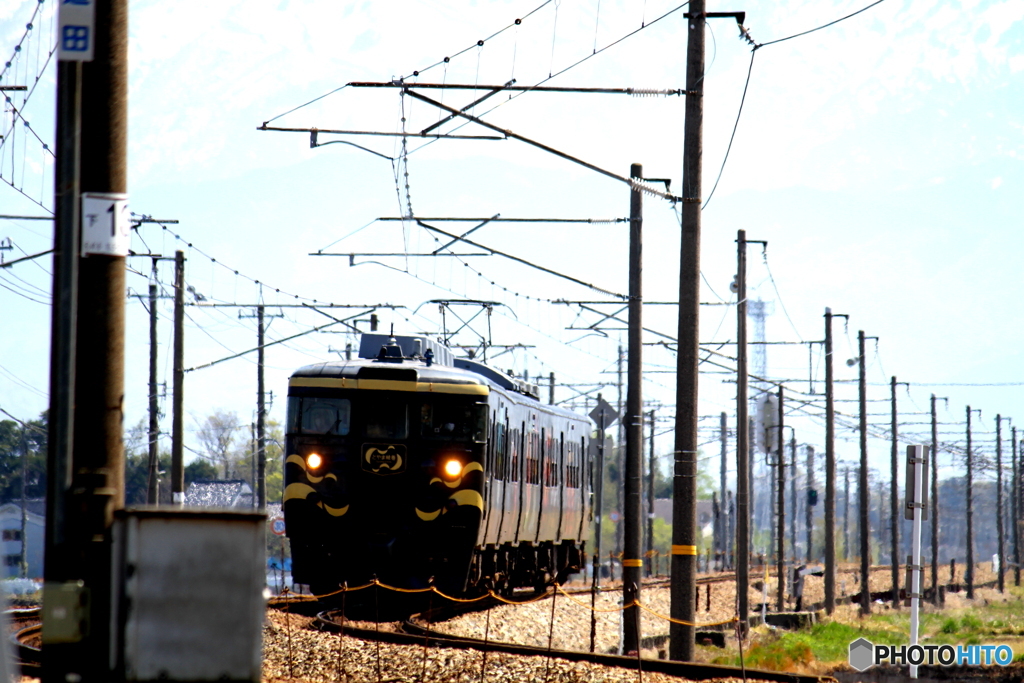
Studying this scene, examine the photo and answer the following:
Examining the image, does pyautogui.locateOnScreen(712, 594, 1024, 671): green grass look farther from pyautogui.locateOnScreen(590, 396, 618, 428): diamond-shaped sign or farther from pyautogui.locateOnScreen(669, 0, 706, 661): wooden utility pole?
pyautogui.locateOnScreen(590, 396, 618, 428): diamond-shaped sign

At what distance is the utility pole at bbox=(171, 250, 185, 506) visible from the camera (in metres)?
27.2

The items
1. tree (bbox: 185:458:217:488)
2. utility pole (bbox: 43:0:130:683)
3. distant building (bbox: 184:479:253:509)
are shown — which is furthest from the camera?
tree (bbox: 185:458:217:488)

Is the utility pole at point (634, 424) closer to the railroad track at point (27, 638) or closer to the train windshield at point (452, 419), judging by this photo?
the train windshield at point (452, 419)

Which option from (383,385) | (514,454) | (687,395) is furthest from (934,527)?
(687,395)

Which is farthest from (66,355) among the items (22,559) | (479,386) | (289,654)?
(22,559)

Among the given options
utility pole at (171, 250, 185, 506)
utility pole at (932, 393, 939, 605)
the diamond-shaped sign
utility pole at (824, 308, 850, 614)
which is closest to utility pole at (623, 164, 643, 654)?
the diamond-shaped sign

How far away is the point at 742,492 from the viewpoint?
25.2m

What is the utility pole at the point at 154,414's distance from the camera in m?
29.5

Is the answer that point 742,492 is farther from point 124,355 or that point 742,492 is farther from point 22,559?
point 22,559

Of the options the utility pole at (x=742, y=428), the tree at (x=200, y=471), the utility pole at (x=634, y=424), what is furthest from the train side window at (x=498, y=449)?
the tree at (x=200, y=471)

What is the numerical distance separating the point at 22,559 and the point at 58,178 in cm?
5742

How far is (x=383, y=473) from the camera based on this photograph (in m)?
17.4

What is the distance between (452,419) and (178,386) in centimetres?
1184

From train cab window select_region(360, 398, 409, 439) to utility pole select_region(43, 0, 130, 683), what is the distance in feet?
34.9
